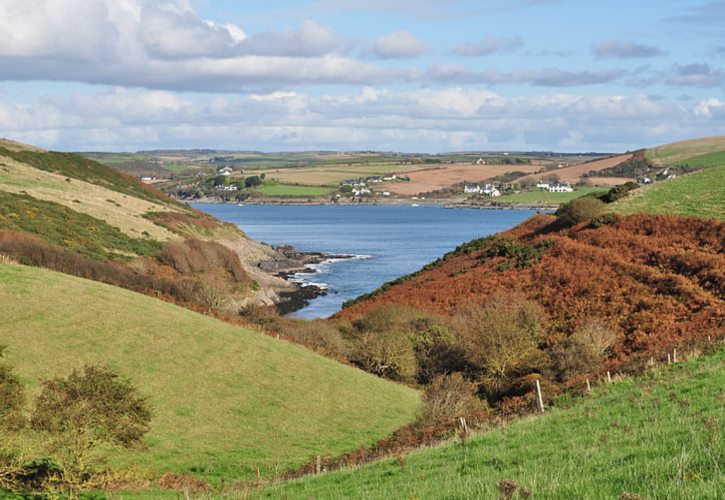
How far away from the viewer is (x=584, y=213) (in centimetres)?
6912

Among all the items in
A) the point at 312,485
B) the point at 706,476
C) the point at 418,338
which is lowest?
the point at 418,338

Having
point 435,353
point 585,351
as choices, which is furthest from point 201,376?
point 585,351

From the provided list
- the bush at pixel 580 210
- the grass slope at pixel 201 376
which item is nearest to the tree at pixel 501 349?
the grass slope at pixel 201 376

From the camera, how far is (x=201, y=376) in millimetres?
33969

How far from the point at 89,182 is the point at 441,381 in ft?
322

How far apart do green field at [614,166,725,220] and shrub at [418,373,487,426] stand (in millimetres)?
35816

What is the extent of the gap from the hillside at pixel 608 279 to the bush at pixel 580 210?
5.38 ft

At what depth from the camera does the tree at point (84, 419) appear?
1853cm

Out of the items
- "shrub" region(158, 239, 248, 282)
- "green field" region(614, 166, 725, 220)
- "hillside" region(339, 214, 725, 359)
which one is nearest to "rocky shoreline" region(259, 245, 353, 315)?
"shrub" region(158, 239, 248, 282)

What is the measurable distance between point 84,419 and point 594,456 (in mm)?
13051

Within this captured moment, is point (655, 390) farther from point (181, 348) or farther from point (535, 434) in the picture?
point (181, 348)

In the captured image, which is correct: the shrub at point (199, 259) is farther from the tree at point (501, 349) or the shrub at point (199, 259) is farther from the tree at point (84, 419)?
the tree at point (84, 419)

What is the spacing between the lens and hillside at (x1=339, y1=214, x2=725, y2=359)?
152ft

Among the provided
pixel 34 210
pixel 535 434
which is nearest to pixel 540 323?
pixel 535 434
